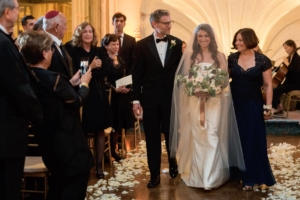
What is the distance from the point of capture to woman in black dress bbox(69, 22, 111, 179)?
16.9ft

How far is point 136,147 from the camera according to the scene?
7309 millimetres

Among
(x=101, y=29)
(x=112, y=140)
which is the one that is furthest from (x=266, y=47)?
(x=112, y=140)

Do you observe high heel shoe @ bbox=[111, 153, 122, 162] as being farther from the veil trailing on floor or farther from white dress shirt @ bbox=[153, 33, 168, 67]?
white dress shirt @ bbox=[153, 33, 168, 67]

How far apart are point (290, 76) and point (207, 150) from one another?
16.7ft

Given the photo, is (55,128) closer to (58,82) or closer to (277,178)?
(58,82)

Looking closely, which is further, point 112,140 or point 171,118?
point 112,140

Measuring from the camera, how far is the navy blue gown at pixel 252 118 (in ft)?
16.2

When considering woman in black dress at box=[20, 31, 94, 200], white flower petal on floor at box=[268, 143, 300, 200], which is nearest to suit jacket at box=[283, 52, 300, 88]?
white flower petal on floor at box=[268, 143, 300, 200]

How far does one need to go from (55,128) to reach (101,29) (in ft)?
24.2

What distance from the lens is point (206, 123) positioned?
198 inches

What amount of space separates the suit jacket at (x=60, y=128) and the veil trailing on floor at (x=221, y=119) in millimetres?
1928

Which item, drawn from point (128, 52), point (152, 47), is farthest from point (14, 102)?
point (128, 52)

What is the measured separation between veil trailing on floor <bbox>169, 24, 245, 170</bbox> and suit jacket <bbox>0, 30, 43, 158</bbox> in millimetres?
2277

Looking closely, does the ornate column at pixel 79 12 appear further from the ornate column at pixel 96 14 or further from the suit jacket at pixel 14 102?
the suit jacket at pixel 14 102
